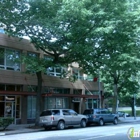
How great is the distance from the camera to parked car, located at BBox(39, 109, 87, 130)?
2201 cm

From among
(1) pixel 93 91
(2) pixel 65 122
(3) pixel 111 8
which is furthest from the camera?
(1) pixel 93 91

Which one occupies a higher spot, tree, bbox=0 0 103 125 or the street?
tree, bbox=0 0 103 125

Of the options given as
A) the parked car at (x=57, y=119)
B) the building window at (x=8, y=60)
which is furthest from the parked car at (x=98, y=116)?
the building window at (x=8, y=60)

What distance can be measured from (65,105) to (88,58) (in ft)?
39.3

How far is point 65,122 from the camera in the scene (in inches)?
901

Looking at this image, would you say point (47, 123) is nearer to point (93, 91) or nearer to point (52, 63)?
point (52, 63)

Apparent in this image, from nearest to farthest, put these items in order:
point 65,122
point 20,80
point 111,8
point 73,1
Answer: point 73,1 → point 111,8 → point 65,122 → point 20,80

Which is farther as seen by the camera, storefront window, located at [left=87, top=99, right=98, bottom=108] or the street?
storefront window, located at [left=87, top=99, right=98, bottom=108]

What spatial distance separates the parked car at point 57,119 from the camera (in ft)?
72.2

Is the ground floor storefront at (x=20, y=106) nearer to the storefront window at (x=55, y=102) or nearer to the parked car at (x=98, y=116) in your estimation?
the storefront window at (x=55, y=102)

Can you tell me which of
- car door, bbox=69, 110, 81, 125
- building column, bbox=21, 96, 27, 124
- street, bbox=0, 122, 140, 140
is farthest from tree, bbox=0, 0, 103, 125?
building column, bbox=21, 96, 27, 124

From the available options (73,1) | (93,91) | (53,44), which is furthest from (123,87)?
(73,1)

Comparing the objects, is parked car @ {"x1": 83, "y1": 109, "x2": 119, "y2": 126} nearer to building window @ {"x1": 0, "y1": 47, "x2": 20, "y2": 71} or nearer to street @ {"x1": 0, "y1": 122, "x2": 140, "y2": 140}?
street @ {"x1": 0, "y1": 122, "x2": 140, "y2": 140}

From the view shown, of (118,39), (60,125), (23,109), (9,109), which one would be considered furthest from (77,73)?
(118,39)
